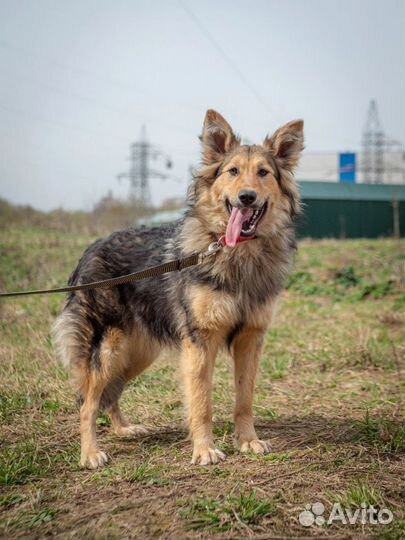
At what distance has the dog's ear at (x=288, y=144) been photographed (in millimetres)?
4703

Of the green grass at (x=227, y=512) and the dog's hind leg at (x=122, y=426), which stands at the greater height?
the green grass at (x=227, y=512)

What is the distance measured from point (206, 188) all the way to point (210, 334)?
1.29 metres

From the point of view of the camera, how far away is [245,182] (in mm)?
4328

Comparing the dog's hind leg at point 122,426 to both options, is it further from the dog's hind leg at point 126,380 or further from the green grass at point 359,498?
the green grass at point 359,498

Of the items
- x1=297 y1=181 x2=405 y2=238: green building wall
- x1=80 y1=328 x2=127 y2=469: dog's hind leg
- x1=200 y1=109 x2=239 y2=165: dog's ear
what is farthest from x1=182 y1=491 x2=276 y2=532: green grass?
x1=297 y1=181 x2=405 y2=238: green building wall

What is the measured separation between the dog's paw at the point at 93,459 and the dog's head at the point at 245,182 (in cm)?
198

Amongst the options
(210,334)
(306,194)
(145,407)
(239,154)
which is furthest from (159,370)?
(306,194)

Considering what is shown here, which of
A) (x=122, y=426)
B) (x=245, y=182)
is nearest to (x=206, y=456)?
(x=122, y=426)

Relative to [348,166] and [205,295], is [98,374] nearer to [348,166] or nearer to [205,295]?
[205,295]

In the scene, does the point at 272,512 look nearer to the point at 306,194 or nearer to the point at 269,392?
the point at 269,392

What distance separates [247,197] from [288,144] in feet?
2.84

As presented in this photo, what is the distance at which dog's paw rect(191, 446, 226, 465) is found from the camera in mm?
4148

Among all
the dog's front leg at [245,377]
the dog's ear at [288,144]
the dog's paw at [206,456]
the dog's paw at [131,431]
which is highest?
the dog's ear at [288,144]

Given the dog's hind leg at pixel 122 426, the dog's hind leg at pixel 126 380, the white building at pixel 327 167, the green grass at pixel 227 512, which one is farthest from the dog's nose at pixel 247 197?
the white building at pixel 327 167
